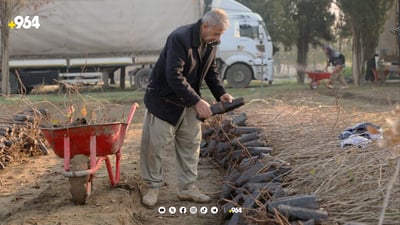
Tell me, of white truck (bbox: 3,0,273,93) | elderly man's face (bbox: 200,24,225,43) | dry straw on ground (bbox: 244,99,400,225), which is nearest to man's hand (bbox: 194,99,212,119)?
elderly man's face (bbox: 200,24,225,43)

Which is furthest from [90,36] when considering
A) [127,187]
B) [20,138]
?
[127,187]

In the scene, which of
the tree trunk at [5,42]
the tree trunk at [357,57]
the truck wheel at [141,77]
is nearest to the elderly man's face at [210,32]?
the tree trunk at [5,42]

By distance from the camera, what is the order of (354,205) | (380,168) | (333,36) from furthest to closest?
(333,36), (380,168), (354,205)

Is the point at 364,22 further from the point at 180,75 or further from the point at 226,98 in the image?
the point at 180,75

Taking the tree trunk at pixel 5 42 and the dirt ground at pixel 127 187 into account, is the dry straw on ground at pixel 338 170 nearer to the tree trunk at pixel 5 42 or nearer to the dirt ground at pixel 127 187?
the dirt ground at pixel 127 187

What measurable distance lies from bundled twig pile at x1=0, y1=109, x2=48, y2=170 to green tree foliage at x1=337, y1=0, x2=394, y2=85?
43.0 feet

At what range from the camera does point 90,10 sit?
63.4 feet

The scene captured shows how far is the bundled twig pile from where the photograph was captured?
7176 mm

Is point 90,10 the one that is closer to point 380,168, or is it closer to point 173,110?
point 173,110

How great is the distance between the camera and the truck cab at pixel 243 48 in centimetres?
2028

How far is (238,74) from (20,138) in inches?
534

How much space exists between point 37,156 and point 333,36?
1727 cm

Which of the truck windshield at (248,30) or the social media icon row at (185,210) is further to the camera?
the truck windshield at (248,30)

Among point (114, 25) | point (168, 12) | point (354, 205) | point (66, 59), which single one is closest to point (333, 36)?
point (168, 12)
